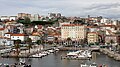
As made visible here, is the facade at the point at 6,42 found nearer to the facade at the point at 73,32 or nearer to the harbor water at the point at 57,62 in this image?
the facade at the point at 73,32

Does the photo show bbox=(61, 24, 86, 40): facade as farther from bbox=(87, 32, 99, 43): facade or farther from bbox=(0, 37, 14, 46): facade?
bbox=(0, 37, 14, 46): facade

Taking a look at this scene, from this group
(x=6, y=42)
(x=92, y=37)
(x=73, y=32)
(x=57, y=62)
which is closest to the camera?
(x=57, y=62)

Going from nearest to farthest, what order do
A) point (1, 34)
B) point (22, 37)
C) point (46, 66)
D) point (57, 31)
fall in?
point (46, 66) < point (22, 37) < point (1, 34) < point (57, 31)

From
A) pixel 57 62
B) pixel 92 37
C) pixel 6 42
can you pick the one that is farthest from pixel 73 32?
pixel 57 62

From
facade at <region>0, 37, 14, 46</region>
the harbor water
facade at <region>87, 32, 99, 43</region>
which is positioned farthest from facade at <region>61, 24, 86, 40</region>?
the harbor water

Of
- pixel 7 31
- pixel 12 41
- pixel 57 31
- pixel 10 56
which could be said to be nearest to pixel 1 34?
pixel 7 31

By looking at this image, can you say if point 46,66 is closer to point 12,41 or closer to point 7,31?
→ point 12,41

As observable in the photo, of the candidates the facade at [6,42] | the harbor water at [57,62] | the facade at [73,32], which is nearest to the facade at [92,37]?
the facade at [73,32]

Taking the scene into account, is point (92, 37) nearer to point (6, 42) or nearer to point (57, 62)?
point (6, 42)
